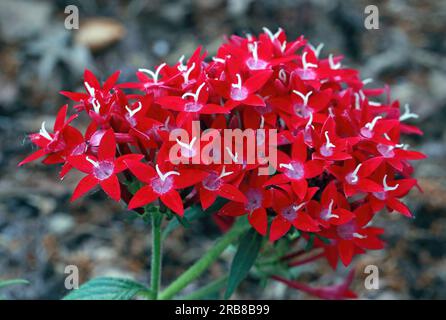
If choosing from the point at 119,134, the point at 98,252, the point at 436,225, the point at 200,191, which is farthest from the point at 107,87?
the point at 436,225

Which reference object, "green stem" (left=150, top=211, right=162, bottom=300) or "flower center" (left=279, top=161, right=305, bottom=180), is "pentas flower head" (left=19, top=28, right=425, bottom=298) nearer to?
"flower center" (left=279, top=161, right=305, bottom=180)

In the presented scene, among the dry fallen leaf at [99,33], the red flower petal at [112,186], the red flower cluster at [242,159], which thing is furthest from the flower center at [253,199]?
the dry fallen leaf at [99,33]

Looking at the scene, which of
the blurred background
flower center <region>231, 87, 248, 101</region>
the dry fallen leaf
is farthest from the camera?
the dry fallen leaf

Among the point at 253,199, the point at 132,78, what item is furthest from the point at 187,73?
the point at 132,78

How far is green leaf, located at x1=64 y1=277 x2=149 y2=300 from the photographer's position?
1541mm

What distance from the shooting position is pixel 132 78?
2938 millimetres

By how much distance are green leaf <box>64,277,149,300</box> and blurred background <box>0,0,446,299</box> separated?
25.8 inches

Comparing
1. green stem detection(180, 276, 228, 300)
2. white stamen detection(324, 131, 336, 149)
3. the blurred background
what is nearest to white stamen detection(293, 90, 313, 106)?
white stamen detection(324, 131, 336, 149)

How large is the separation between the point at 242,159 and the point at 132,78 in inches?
68.5

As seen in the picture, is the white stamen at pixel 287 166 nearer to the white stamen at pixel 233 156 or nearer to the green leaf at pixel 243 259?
the white stamen at pixel 233 156

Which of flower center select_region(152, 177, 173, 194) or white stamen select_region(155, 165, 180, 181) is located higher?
white stamen select_region(155, 165, 180, 181)

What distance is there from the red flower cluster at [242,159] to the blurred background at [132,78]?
38.1 inches

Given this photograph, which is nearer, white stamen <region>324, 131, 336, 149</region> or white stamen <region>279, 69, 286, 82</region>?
white stamen <region>324, 131, 336, 149</region>

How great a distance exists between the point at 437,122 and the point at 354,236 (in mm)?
1609
